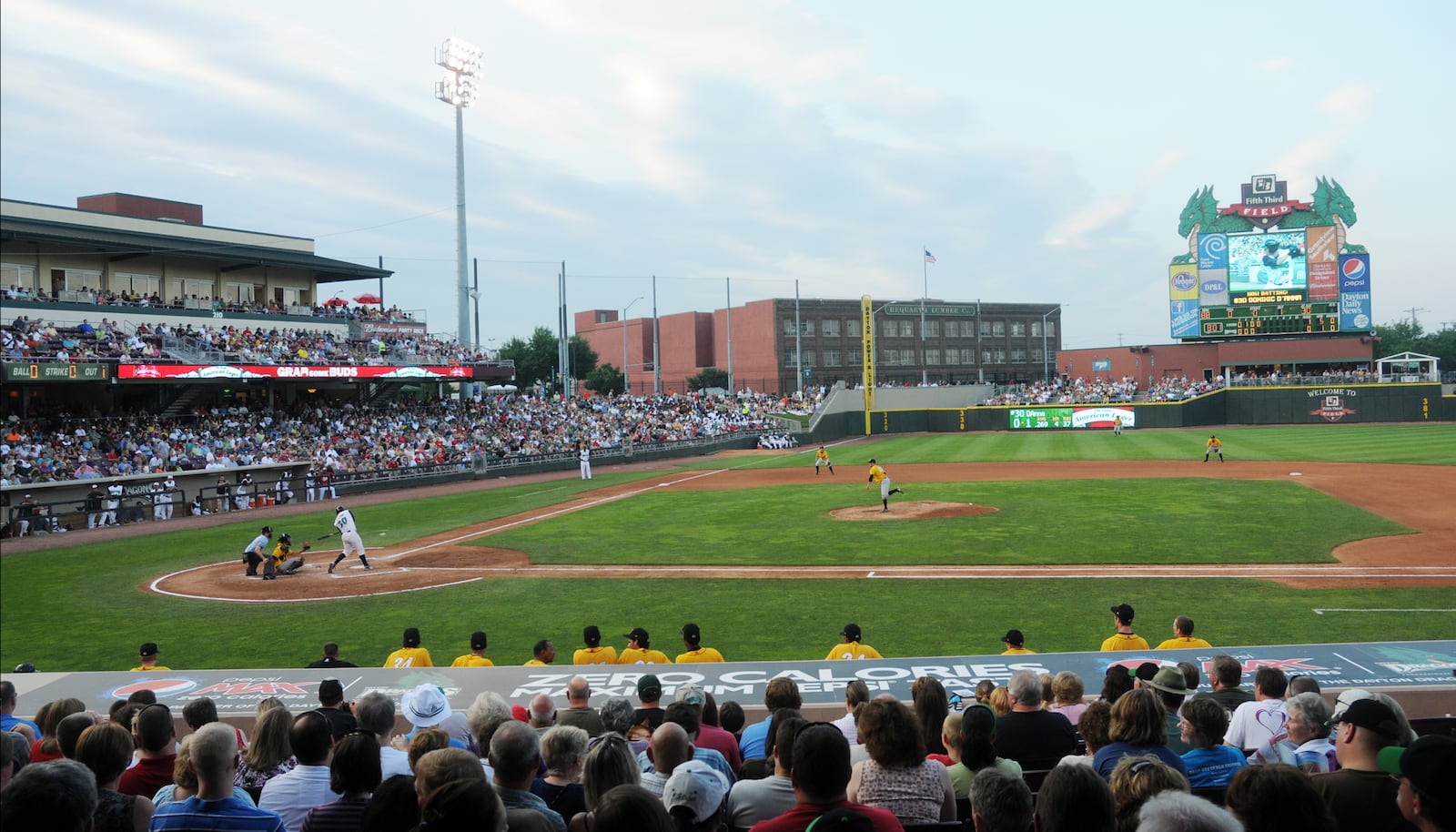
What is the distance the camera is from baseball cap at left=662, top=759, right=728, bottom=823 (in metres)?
4.29

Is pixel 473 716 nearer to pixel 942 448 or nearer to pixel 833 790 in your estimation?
pixel 833 790

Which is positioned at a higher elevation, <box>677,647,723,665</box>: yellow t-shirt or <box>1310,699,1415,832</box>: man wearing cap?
<box>1310,699,1415,832</box>: man wearing cap

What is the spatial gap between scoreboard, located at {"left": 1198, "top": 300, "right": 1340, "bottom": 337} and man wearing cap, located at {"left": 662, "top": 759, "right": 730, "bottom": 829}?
65.6 metres

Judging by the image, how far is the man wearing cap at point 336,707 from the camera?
6.75 m

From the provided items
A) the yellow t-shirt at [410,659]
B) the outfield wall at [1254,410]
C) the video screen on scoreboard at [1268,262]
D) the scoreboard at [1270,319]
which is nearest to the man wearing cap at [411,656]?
the yellow t-shirt at [410,659]

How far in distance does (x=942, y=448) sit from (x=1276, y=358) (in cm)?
3396

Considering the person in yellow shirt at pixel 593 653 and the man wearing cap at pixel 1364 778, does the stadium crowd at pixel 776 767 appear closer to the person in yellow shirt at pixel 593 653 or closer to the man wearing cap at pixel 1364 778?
the man wearing cap at pixel 1364 778

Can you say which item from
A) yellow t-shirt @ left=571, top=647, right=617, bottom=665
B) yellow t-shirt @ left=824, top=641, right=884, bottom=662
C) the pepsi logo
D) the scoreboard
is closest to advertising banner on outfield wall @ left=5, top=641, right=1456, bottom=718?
the pepsi logo

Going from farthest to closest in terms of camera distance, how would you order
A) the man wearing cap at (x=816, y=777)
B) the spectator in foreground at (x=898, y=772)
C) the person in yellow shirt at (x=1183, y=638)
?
the person in yellow shirt at (x=1183, y=638) < the spectator in foreground at (x=898, y=772) < the man wearing cap at (x=816, y=777)

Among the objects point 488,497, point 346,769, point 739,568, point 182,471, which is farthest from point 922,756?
point 182,471

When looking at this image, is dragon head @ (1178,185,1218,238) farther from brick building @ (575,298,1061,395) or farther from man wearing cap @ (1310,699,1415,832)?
man wearing cap @ (1310,699,1415,832)

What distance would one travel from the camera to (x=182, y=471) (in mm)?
34375

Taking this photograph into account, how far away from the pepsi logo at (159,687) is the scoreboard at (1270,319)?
211 ft

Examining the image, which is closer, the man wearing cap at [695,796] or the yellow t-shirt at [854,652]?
the man wearing cap at [695,796]
